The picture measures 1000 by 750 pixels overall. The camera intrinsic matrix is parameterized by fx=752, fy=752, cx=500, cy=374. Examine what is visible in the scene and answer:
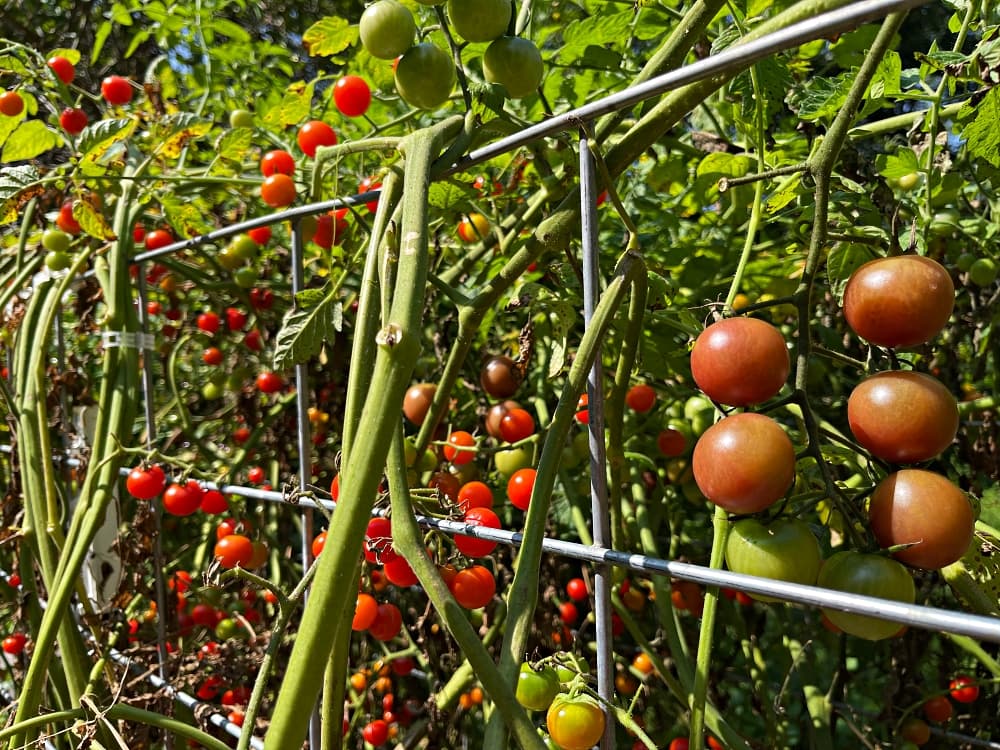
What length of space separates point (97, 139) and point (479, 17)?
0.74m

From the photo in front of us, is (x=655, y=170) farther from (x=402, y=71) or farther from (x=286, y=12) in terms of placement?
(x=286, y=12)

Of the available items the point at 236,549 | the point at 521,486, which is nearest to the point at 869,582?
the point at 521,486

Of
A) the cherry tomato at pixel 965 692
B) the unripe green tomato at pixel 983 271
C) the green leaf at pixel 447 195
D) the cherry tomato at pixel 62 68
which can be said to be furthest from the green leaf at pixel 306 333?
the cherry tomato at pixel 965 692

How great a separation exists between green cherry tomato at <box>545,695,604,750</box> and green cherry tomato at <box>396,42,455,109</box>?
558 millimetres

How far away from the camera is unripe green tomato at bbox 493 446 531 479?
1.10 metres

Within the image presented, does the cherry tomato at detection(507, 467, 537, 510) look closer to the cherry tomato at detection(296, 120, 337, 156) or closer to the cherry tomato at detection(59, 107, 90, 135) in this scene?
the cherry tomato at detection(296, 120, 337, 156)

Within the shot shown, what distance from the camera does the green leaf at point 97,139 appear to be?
3.70 feet

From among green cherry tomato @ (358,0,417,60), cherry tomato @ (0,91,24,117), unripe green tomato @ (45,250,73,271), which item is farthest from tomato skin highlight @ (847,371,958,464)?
unripe green tomato @ (45,250,73,271)

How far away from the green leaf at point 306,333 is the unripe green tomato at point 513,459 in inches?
13.9

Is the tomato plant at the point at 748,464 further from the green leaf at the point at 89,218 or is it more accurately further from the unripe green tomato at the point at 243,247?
the unripe green tomato at the point at 243,247

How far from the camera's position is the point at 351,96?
118cm

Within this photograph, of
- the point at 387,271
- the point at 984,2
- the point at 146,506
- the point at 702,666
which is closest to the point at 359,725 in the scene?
the point at 146,506

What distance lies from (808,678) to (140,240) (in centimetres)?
167

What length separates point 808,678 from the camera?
4.46 feet
